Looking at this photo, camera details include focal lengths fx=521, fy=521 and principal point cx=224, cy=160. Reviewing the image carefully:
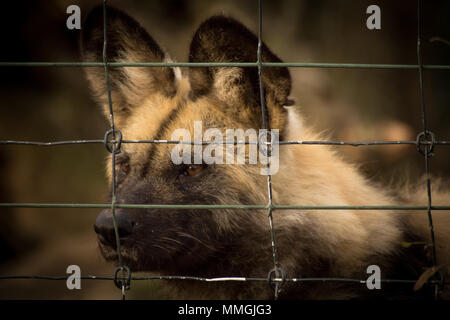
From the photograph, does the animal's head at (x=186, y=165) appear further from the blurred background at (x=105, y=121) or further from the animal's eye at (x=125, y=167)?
the blurred background at (x=105, y=121)

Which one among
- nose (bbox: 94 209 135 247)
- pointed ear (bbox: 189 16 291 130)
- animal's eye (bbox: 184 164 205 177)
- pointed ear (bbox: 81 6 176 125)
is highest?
pointed ear (bbox: 81 6 176 125)

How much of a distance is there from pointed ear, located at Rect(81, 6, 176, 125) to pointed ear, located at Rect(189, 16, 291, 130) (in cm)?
45

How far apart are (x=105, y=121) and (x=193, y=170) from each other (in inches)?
157

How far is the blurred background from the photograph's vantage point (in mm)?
6184

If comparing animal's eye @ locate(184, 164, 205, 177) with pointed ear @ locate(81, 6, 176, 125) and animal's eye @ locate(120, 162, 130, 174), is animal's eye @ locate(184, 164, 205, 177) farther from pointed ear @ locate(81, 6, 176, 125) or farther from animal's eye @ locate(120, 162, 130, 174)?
pointed ear @ locate(81, 6, 176, 125)

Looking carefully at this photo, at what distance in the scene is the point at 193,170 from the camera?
302 cm

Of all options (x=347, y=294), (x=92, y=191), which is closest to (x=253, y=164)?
(x=347, y=294)

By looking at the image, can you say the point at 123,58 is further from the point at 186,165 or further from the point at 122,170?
the point at 186,165

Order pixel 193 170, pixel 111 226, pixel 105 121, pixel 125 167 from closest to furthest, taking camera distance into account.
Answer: pixel 111 226, pixel 193 170, pixel 125 167, pixel 105 121

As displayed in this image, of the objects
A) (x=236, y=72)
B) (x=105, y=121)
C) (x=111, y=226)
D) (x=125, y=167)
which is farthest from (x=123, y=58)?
(x=105, y=121)

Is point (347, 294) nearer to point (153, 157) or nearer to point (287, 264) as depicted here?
point (287, 264)
